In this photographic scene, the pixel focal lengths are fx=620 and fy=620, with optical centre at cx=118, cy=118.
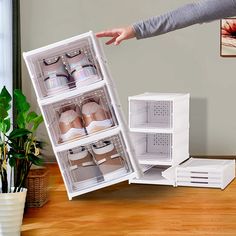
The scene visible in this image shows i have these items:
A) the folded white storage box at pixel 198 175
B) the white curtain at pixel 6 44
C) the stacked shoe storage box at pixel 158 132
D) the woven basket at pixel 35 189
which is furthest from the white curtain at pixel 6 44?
the folded white storage box at pixel 198 175

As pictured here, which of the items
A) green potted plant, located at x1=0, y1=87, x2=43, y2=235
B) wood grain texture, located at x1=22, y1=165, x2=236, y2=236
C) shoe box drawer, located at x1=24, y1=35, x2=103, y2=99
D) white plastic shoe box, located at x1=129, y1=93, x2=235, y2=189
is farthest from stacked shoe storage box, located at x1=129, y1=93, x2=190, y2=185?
green potted plant, located at x1=0, y1=87, x2=43, y2=235

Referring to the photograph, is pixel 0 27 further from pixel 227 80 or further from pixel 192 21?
pixel 192 21

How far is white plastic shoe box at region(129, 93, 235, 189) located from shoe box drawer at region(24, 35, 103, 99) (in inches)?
38.0

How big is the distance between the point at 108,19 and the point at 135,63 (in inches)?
19.5

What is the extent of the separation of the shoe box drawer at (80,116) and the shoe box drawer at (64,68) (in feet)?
0.31

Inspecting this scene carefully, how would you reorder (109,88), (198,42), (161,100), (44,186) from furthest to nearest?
(198,42) → (161,100) → (44,186) → (109,88)

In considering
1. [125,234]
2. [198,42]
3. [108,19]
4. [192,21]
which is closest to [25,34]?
[108,19]

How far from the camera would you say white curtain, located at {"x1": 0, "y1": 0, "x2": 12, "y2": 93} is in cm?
433

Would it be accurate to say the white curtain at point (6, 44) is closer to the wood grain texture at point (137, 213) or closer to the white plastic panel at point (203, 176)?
the wood grain texture at point (137, 213)

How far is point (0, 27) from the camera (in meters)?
4.44

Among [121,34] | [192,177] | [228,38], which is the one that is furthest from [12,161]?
[228,38]

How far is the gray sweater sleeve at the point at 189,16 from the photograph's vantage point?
5.55ft

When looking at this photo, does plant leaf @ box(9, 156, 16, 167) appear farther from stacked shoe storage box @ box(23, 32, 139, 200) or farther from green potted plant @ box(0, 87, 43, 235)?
stacked shoe storage box @ box(23, 32, 139, 200)

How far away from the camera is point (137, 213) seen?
13.4 feet
